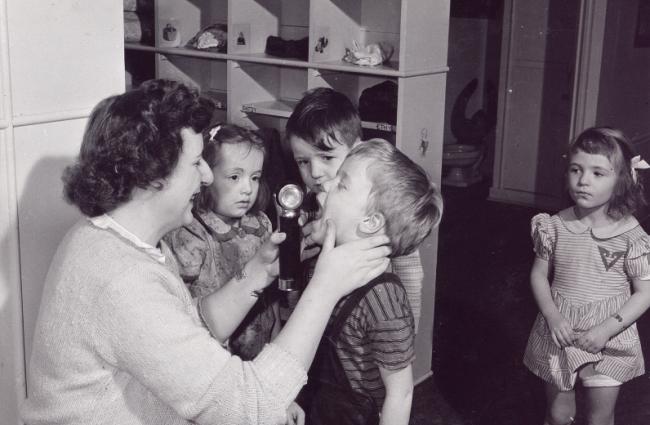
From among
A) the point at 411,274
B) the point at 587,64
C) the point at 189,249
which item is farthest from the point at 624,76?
the point at 189,249

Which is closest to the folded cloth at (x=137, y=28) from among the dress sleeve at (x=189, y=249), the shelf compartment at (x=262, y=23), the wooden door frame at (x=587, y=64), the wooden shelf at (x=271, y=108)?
the shelf compartment at (x=262, y=23)

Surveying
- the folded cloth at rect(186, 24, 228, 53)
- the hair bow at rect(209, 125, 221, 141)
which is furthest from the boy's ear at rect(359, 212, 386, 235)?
the folded cloth at rect(186, 24, 228, 53)

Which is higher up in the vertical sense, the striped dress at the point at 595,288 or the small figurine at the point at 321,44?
the small figurine at the point at 321,44

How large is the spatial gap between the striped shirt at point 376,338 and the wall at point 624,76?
532 centimetres

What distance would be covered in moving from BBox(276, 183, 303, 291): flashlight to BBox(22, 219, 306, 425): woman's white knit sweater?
14.6 inches

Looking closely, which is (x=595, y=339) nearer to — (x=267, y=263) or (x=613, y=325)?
(x=613, y=325)

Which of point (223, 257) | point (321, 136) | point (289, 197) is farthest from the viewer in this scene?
point (321, 136)

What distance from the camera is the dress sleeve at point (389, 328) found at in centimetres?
196

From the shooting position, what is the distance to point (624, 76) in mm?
7379

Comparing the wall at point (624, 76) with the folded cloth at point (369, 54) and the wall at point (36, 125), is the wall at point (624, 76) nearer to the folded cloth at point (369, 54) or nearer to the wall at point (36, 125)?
the folded cloth at point (369, 54)

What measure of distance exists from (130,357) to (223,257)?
1.19 metres

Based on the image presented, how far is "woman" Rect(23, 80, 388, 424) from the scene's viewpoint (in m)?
1.48

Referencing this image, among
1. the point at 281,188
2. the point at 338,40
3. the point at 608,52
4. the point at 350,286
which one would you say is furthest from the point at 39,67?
the point at 608,52

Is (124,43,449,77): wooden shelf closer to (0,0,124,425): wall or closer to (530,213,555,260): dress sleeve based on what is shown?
(530,213,555,260): dress sleeve
